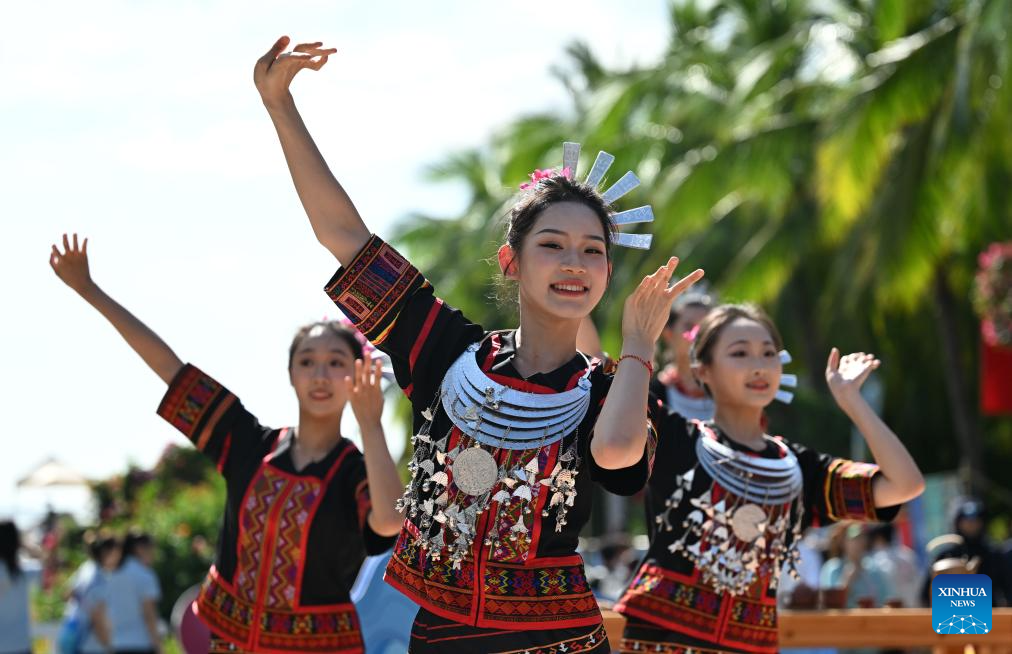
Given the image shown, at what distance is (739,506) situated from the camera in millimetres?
4387

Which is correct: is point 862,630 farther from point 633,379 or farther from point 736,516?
point 633,379

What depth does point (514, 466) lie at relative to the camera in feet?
10.5

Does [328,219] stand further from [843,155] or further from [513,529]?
[843,155]

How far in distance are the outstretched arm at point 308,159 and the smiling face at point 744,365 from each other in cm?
174

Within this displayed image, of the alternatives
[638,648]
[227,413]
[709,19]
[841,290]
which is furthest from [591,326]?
[709,19]

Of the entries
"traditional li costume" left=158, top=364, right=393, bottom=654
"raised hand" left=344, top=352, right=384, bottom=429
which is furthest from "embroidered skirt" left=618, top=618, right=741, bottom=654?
"raised hand" left=344, top=352, right=384, bottom=429

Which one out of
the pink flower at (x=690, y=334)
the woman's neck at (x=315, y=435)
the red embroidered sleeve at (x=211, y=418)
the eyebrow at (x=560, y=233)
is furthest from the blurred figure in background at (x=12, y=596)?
the eyebrow at (x=560, y=233)

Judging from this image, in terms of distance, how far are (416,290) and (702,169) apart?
52.4ft

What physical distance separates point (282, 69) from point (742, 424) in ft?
6.84

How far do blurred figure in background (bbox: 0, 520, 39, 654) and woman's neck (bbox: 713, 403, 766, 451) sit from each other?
3.98m

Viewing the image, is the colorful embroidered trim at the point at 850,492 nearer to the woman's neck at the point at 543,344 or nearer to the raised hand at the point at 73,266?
the woman's neck at the point at 543,344

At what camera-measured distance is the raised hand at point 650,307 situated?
310cm

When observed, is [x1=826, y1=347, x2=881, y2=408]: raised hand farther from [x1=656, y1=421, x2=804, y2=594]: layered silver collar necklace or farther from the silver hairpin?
the silver hairpin

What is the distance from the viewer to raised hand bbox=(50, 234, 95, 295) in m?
4.58
